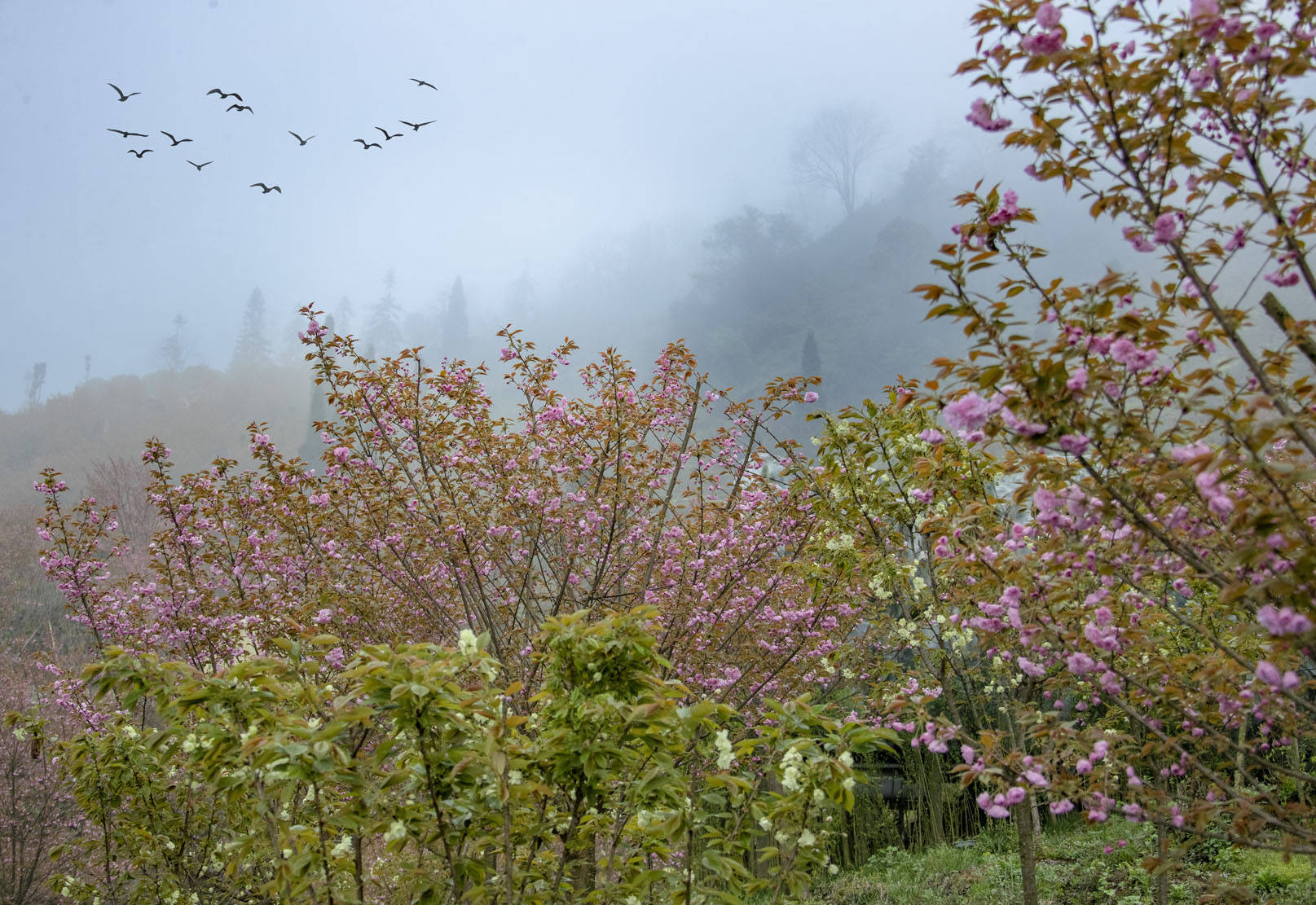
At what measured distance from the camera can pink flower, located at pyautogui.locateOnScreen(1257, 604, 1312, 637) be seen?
1.42m

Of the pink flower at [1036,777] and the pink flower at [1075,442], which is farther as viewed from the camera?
the pink flower at [1036,777]

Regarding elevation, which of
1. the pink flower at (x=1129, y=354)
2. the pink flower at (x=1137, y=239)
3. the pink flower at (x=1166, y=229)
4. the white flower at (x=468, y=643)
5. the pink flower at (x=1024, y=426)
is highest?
the pink flower at (x=1137, y=239)

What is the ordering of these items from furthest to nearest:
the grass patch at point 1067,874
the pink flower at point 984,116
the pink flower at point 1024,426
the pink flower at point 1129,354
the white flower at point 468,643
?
the grass patch at point 1067,874, the pink flower at point 984,116, the white flower at point 468,643, the pink flower at point 1129,354, the pink flower at point 1024,426

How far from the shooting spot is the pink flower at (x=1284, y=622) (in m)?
1.42

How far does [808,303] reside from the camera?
64.1 meters

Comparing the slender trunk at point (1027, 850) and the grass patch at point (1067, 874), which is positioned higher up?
the slender trunk at point (1027, 850)

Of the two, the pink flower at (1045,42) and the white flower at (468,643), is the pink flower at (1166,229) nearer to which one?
the pink flower at (1045,42)

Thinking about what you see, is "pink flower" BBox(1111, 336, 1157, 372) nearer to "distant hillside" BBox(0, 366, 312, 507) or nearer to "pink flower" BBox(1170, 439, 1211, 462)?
"pink flower" BBox(1170, 439, 1211, 462)

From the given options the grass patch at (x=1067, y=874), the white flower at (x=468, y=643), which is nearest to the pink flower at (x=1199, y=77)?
the white flower at (x=468, y=643)

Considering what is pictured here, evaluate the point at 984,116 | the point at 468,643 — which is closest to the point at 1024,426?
the point at 984,116

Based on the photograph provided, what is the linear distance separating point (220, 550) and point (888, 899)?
618 centimetres

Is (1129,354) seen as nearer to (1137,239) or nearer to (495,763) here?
(1137,239)

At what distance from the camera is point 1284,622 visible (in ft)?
4.73

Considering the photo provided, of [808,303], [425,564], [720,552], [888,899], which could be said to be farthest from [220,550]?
[808,303]
